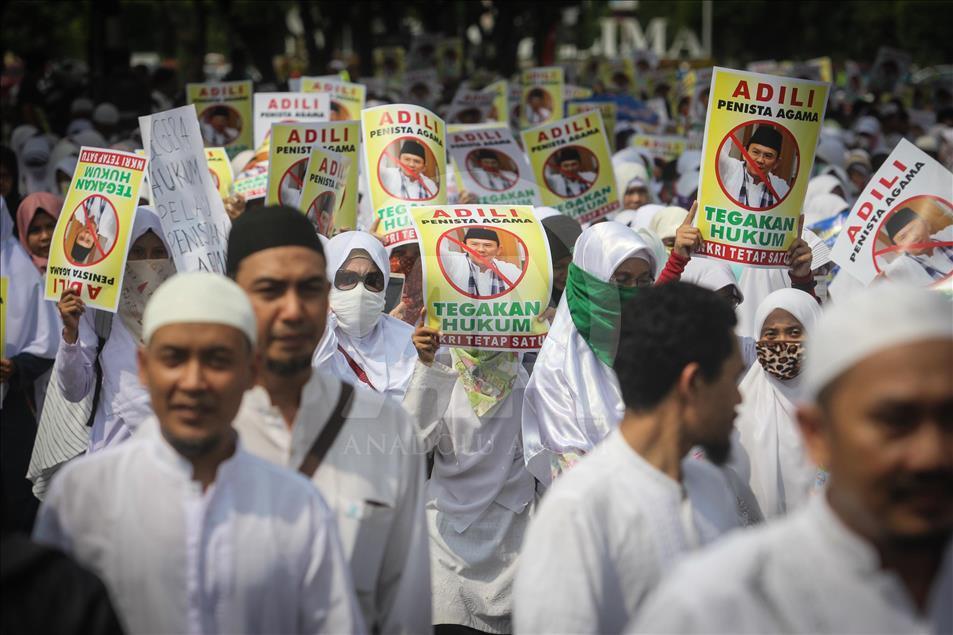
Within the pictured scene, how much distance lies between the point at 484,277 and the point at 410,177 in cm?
217

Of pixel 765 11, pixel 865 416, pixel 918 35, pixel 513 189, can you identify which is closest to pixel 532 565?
pixel 865 416

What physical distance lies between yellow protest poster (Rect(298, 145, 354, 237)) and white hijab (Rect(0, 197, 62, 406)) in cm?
130

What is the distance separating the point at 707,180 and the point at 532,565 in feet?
9.40

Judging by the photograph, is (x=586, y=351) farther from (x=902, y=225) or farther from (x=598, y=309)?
(x=902, y=225)

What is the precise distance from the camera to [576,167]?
29.2 feet

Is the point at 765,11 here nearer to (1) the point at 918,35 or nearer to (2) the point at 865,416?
(1) the point at 918,35

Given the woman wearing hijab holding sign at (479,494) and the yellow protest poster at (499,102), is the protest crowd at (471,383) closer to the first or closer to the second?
the woman wearing hijab holding sign at (479,494)

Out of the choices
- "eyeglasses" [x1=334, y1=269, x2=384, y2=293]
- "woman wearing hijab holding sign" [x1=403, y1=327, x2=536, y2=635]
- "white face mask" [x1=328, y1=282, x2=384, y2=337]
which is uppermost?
"eyeglasses" [x1=334, y1=269, x2=384, y2=293]

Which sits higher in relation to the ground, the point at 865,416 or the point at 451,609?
the point at 865,416

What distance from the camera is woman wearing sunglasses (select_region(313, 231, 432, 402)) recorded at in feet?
19.9

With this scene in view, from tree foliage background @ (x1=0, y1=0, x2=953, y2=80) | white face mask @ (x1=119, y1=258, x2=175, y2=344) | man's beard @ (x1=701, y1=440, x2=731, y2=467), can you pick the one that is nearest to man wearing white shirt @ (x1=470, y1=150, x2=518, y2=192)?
white face mask @ (x1=119, y1=258, x2=175, y2=344)

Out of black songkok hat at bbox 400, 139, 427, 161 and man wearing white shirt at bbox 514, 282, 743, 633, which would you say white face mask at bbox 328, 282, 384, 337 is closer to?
black songkok hat at bbox 400, 139, 427, 161

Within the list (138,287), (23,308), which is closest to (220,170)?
(23,308)

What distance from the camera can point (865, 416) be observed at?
2.13m
